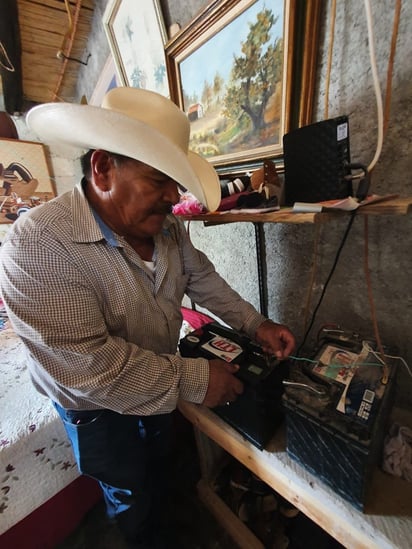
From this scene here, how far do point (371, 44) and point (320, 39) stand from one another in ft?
0.68

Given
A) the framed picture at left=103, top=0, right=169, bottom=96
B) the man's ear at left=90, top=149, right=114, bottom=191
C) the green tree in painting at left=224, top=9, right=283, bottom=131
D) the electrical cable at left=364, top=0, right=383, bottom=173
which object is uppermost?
the framed picture at left=103, top=0, right=169, bottom=96

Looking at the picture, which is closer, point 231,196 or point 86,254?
point 86,254

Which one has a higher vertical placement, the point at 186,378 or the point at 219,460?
the point at 186,378

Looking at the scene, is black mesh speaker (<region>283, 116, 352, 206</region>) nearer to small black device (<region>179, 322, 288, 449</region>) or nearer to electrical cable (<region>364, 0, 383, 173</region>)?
electrical cable (<region>364, 0, 383, 173</region>)

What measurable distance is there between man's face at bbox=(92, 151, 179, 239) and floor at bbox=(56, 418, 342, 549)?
3.53ft

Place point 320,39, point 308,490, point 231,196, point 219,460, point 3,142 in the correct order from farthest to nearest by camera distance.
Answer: point 3,142, point 219,460, point 231,196, point 320,39, point 308,490

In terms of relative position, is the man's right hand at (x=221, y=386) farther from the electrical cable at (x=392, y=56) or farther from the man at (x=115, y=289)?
the electrical cable at (x=392, y=56)

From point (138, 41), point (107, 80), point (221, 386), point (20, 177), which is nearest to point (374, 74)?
point (221, 386)

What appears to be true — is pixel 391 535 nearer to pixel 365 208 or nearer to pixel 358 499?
pixel 358 499

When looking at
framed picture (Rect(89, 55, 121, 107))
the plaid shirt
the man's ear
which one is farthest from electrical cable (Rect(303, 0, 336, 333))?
framed picture (Rect(89, 55, 121, 107))

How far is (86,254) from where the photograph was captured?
0.59 metres

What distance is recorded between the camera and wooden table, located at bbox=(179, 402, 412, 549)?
495mm

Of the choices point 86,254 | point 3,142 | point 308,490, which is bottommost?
point 308,490

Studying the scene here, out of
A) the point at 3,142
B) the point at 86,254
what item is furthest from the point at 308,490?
the point at 3,142
